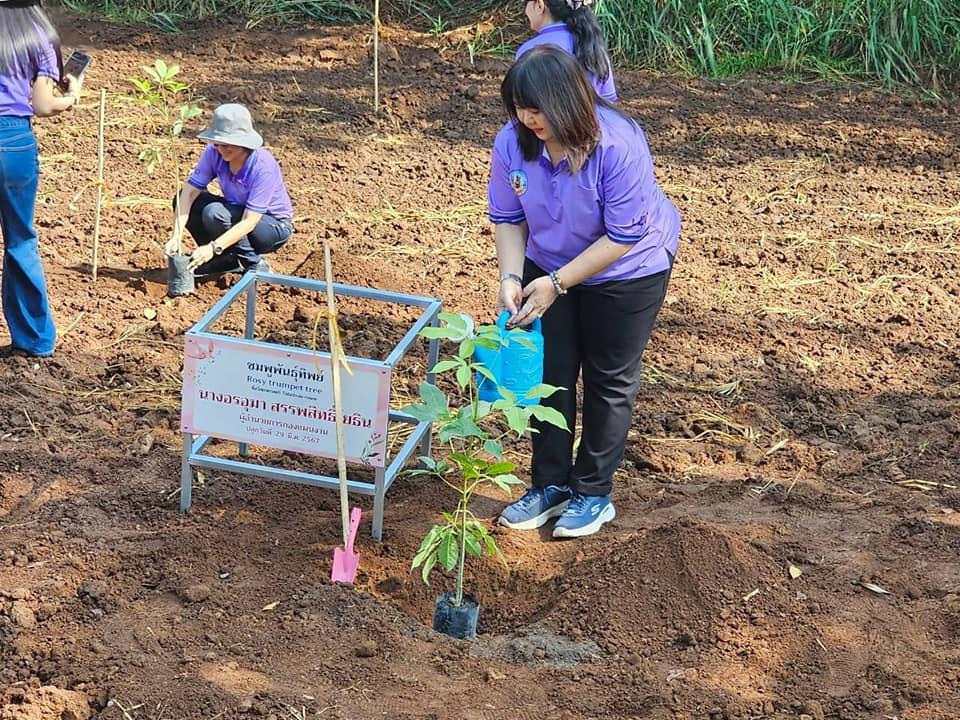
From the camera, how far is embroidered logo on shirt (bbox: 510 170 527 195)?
3.98 m

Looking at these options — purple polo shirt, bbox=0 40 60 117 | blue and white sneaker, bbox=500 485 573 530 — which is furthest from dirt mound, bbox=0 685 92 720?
purple polo shirt, bbox=0 40 60 117

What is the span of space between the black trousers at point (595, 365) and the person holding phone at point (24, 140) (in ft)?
7.56

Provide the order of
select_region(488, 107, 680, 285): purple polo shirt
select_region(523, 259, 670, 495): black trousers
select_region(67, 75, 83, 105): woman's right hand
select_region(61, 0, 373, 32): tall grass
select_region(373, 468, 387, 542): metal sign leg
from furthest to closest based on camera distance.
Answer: select_region(61, 0, 373, 32): tall grass → select_region(67, 75, 83, 105): woman's right hand → select_region(373, 468, 387, 542): metal sign leg → select_region(523, 259, 670, 495): black trousers → select_region(488, 107, 680, 285): purple polo shirt

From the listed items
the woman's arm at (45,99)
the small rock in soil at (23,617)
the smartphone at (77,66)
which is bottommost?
the small rock in soil at (23,617)

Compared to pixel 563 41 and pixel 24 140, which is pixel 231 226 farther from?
pixel 563 41

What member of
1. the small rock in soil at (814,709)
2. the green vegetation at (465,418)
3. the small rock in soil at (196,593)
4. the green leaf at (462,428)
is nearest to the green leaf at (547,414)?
the green vegetation at (465,418)

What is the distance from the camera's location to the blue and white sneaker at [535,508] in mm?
4527

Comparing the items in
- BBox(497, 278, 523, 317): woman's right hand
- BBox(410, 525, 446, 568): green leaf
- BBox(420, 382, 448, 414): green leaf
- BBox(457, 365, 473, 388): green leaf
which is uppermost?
BBox(497, 278, 523, 317): woman's right hand

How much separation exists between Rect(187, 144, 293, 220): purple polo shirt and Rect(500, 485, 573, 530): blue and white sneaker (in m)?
2.45

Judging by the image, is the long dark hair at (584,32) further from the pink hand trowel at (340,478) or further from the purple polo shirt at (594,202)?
the pink hand trowel at (340,478)

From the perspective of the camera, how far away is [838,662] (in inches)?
149

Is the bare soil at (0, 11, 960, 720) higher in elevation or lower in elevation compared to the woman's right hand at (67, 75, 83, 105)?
lower

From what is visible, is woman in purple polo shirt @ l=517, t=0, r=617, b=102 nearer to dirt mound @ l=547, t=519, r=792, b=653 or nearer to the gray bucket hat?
the gray bucket hat

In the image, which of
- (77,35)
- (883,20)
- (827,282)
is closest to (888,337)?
(827,282)
